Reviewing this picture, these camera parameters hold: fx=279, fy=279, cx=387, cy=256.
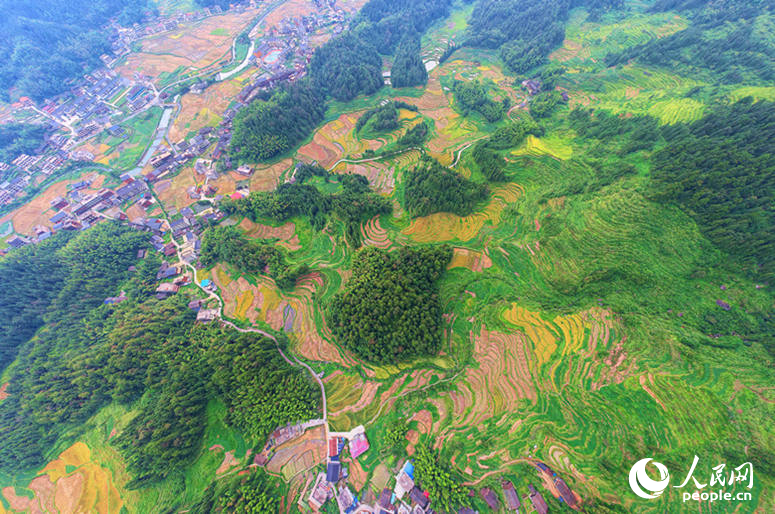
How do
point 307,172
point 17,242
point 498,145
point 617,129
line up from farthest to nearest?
point 307,172
point 498,145
point 17,242
point 617,129

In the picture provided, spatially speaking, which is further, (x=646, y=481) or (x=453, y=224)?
(x=453, y=224)

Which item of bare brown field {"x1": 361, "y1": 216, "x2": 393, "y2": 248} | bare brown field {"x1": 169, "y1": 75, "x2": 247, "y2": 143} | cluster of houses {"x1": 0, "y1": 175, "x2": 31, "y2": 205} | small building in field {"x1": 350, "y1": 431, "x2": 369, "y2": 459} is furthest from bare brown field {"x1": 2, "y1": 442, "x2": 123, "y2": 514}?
bare brown field {"x1": 169, "y1": 75, "x2": 247, "y2": 143}

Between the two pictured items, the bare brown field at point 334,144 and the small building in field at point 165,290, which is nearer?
the small building in field at point 165,290

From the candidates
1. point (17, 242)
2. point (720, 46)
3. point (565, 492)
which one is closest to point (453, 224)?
point (565, 492)

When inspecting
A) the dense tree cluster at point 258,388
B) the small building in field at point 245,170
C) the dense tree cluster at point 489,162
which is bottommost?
the dense tree cluster at point 258,388

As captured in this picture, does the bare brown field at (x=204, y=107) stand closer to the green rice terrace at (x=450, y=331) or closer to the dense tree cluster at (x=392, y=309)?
the green rice terrace at (x=450, y=331)

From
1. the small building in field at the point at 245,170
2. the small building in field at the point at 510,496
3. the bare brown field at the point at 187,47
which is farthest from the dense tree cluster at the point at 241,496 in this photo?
the bare brown field at the point at 187,47

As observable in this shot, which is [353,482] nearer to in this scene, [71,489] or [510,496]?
[510,496]
